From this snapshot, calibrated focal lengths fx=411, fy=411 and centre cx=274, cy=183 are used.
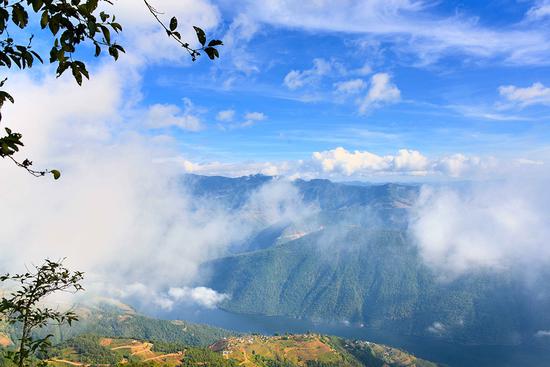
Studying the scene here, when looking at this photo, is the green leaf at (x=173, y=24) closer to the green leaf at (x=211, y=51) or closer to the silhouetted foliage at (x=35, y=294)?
the green leaf at (x=211, y=51)

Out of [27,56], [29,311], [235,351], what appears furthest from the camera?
[235,351]

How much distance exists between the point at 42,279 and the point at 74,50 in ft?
30.0

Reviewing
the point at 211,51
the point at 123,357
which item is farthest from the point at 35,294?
the point at 123,357

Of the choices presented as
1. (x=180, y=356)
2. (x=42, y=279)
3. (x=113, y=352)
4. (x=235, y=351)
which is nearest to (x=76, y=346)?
(x=113, y=352)

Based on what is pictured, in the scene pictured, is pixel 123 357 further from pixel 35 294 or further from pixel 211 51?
pixel 211 51

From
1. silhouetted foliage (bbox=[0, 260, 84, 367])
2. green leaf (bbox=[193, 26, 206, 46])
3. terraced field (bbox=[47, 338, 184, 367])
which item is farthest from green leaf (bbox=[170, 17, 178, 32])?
terraced field (bbox=[47, 338, 184, 367])

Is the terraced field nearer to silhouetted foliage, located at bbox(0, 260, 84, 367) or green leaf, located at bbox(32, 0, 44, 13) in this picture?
silhouetted foliage, located at bbox(0, 260, 84, 367)

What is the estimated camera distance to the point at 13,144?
189 inches

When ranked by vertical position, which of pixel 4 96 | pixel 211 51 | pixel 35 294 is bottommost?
pixel 35 294

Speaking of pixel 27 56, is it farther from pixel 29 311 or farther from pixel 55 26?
pixel 29 311

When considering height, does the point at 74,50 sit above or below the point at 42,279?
above

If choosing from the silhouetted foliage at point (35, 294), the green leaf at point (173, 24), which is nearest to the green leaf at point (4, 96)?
the green leaf at point (173, 24)

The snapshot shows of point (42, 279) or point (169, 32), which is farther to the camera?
point (42, 279)

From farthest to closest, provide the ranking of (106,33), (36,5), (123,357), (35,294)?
(123,357), (35,294), (106,33), (36,5)
